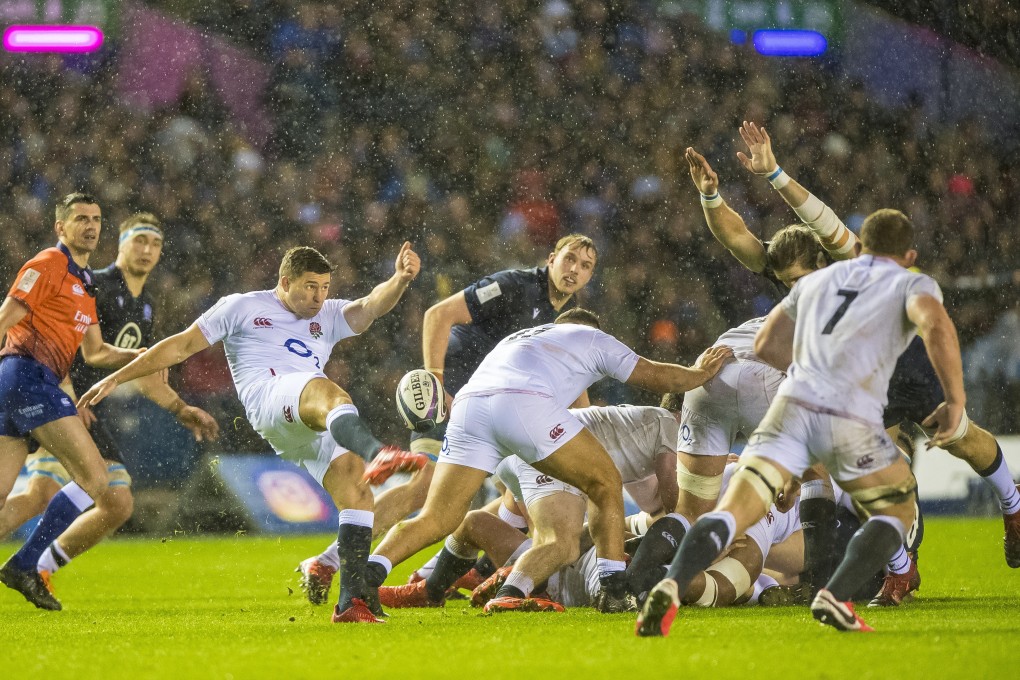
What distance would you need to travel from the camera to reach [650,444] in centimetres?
621

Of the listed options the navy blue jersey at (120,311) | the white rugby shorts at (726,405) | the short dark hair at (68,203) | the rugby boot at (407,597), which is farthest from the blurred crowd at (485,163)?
the white rugby shorts at (726,405)

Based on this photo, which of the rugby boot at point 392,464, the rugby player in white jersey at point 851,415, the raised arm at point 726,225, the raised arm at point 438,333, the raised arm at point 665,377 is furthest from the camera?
the raised arm at point 438,333

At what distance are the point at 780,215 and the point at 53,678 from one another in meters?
11.3

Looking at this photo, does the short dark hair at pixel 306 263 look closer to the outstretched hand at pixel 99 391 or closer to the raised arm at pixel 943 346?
the outstretched hand at pixel 99 391

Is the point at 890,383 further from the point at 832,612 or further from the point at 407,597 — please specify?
the point at 407,597

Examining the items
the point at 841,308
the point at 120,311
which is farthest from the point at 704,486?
the point at 120,311

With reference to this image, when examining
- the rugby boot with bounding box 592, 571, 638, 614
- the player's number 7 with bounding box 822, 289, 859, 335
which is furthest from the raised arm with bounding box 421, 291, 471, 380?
the player's number 7 with bounding box 822, 289, 859, 335

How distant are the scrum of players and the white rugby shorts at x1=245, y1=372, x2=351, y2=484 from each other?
2cm

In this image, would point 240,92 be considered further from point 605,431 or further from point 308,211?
point 605,431

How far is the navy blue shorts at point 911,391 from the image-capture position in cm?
595

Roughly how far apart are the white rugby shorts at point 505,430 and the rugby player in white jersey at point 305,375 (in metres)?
0.37

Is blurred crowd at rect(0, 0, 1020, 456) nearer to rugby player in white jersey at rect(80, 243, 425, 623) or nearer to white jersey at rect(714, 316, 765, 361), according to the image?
A: rugby player in white jersey at rect(80, 243, 425, 623)

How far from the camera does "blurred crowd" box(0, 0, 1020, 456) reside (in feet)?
43.6

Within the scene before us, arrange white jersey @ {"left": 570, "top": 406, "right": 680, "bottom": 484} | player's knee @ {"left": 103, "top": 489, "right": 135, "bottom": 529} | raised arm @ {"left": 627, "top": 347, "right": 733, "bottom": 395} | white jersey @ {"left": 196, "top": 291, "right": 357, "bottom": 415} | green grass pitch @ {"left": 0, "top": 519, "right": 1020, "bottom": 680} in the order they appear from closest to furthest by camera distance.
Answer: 1. green grass pitch @ {"left": 0, "top": 519, "right": 1020, "bottom": 680}
2. raised arm @ {"left": 627, "top": 347, "right": 733, "bottom": 395}
3. white jersey @ {"left": 570, "top": 406, "right": 680, "bottom": 484}
4. white jersey @ {"left": 196, "top": 291, "right": 357, "bottom": 415}
5. player's knee @ {"left": 103, "top": 489, "right": 135, "bottom": 529}
